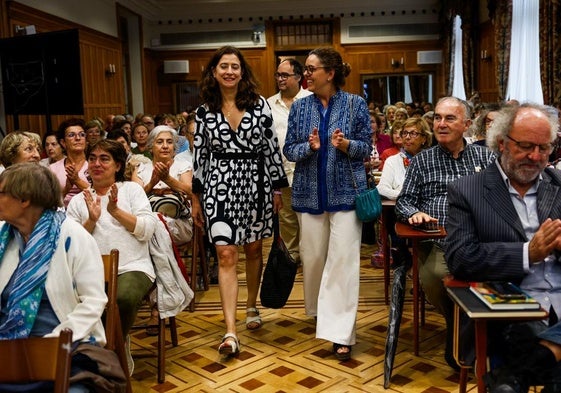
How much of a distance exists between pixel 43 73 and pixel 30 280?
17.9ft

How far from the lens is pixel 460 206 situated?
2576 mm

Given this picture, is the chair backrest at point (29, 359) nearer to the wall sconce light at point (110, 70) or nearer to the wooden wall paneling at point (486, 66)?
the wooden wall paneling at point (486, 66)

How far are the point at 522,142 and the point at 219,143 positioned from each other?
1.81 meters

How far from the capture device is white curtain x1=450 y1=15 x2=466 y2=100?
559 inches

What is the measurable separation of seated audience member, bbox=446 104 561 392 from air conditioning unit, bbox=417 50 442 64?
13.6 meters

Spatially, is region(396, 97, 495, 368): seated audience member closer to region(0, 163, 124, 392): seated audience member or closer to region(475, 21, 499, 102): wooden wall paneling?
region(0, 163, 124, 392): seated audience member

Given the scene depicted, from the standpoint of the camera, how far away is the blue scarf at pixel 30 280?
7.02ft

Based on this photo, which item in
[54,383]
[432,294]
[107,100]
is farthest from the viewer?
[107,100]

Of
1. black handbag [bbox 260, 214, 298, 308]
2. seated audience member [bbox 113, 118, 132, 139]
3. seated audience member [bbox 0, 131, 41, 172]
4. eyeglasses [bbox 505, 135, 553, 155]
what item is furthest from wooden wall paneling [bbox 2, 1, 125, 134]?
eyeglasses [bbox 505, 135, 553, 155]

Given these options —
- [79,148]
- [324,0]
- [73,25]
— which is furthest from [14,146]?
[324,0]

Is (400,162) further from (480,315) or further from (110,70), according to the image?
(110,70)

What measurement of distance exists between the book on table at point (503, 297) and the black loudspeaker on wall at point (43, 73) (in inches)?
237

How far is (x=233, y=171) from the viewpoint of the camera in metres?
3.72

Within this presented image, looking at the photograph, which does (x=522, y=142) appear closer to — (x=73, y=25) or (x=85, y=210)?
(x=85, y=210)
